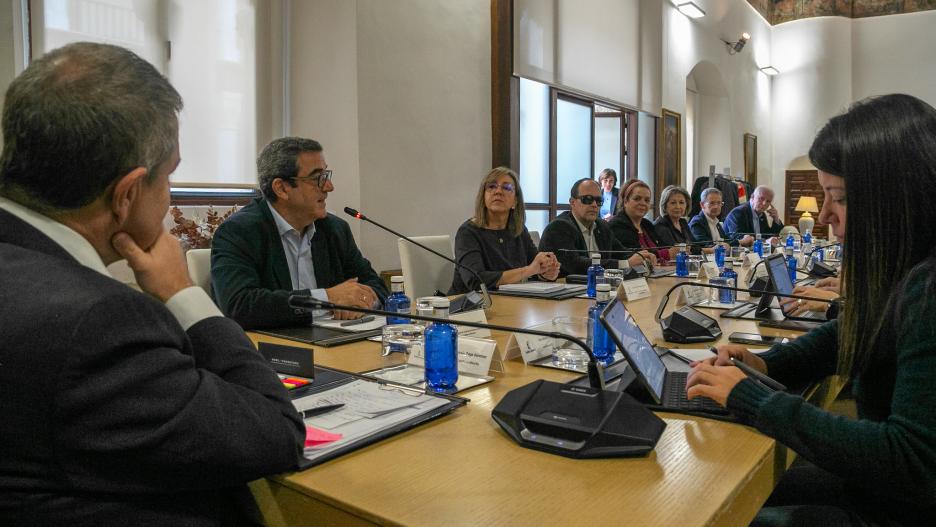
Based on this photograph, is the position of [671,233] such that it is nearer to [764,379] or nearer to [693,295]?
[693,295]

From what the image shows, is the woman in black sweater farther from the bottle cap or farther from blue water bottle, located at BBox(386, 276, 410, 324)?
blue water bottle, located at BBox(386, 276, 410, 324)

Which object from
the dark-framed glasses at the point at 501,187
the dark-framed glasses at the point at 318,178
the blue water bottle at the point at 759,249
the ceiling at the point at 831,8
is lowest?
the blue water bottle at the point at 759,249

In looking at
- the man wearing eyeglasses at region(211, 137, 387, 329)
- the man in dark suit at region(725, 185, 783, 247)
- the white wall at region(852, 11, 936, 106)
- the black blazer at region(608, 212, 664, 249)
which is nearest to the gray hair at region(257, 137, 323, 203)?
the man wearing eyeglasses at region(211, 137, 387, 329)

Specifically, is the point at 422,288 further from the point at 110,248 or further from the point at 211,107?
the point at 110,248

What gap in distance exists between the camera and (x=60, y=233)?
80 cm

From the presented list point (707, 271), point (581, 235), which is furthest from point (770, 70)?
point (707, 271)

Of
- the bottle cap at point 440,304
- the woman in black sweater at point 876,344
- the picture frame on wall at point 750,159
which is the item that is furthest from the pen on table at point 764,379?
the picture frame on wall at point 750,159

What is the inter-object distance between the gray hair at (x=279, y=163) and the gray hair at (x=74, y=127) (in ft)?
4.84

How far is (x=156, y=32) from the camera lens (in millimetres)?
3363

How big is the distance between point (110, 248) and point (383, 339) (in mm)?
780

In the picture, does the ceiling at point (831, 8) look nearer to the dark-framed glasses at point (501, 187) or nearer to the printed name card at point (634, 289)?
the dark-framed glasses at point (501, 187)

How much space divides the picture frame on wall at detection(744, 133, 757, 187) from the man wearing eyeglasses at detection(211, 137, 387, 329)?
9910 mm

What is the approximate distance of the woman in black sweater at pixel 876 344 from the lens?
Result: 0.93 m

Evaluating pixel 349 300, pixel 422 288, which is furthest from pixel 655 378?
pixel 422 288
